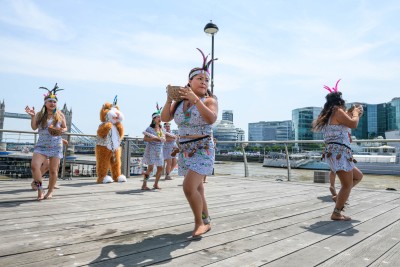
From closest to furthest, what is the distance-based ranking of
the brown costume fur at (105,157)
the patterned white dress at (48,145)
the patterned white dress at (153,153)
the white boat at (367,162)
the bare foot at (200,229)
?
the bare foot at (200,229), the patterned white dress at (48,145), the patterned white dress at (153,153), the brown costume fur at (105,157), the white boat at (367,162)

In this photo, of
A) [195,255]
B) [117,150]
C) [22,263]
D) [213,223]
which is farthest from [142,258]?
[117,150]

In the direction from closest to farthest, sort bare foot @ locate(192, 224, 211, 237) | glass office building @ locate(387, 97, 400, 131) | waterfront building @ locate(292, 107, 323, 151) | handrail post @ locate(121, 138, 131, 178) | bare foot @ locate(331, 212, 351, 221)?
bare foot @ locate(192, 224, 211, 237) → bare foot @ locate(331, 212, 351, 221) → handrail post @ locate(121, 138, 131, 178) → glass office building @ locate(387, 97, 400, 131) → waterfront building @ locate(292, 107, 323, 151)

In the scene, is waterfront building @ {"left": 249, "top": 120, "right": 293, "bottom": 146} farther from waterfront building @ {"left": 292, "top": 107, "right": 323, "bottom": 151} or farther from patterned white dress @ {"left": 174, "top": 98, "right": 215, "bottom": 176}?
patterned white dress @ {"left": 174, "top": 98, "right": 215, "bottom": 176}

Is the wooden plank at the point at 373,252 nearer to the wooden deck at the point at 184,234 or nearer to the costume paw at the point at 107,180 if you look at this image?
the wooden deck at the point at 184,234

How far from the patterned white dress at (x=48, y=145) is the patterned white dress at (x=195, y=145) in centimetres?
255

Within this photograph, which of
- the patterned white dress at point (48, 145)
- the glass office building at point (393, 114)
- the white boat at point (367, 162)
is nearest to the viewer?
the patterned white dress at point (48, 145)

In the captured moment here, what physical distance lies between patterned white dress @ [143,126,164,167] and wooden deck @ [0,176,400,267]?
66.3 inches

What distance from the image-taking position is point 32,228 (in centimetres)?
278

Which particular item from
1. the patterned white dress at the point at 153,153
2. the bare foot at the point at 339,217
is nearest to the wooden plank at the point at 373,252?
the bare foot at the point at 339,217

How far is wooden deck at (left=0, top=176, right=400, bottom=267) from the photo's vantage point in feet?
6.78

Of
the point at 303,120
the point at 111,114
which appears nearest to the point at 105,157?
the point at 111,114

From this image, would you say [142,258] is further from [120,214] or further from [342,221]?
[342,221]

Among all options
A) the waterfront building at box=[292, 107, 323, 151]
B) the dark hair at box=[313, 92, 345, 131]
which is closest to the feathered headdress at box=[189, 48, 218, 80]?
the dark hair at box=[313, 92, 345, 131]

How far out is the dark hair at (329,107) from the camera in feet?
12.2
